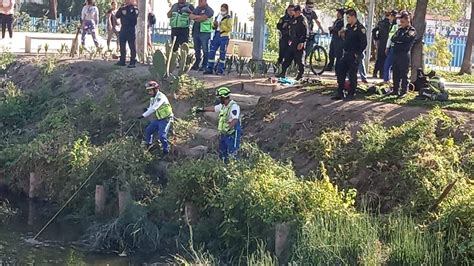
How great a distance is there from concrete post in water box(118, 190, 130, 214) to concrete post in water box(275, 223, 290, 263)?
3.19 meters

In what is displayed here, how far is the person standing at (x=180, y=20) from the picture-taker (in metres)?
18.6

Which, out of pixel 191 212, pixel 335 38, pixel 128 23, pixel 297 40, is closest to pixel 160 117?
pixel 191 212

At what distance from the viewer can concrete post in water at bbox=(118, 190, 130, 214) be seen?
43.6ft

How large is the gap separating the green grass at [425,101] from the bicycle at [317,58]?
9.98 ft

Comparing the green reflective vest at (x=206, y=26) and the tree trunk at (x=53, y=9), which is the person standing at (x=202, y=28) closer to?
the green reflective vest at (x=206, y=26)

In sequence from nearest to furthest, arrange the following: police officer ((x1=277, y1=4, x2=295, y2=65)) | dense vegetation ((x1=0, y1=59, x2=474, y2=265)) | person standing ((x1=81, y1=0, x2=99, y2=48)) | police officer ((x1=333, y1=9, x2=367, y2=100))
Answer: dense vegetation ((x1=0, y1=59, x2=474, y2=265)), police officer ((x1=333, y1=9, x2=367, y2=100)), police officer ((x1=277, y1=4, x2=295, y2=65)), person standing ((x1=81, y1=0, x2=99, y2=48))

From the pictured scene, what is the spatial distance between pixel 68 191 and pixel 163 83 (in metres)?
3.35

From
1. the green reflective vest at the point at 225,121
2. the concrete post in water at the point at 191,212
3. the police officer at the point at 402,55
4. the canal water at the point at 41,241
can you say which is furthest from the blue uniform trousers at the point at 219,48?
the concrete post in water at the point at 191,212

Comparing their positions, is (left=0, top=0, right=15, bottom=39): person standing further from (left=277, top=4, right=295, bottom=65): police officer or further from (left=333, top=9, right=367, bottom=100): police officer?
(left=333, top=9, right=367, bottom=100): police officer

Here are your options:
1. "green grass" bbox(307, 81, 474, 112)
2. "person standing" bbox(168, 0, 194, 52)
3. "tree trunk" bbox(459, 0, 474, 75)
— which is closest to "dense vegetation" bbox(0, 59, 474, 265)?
"green grass" bbox(307, 81, 474, 112)

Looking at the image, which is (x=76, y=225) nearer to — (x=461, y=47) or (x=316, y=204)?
(x=316, y=204)

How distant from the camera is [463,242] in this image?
967cm

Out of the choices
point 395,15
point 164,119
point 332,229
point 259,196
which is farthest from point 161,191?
point 395,15

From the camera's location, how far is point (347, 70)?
14.5 meters
